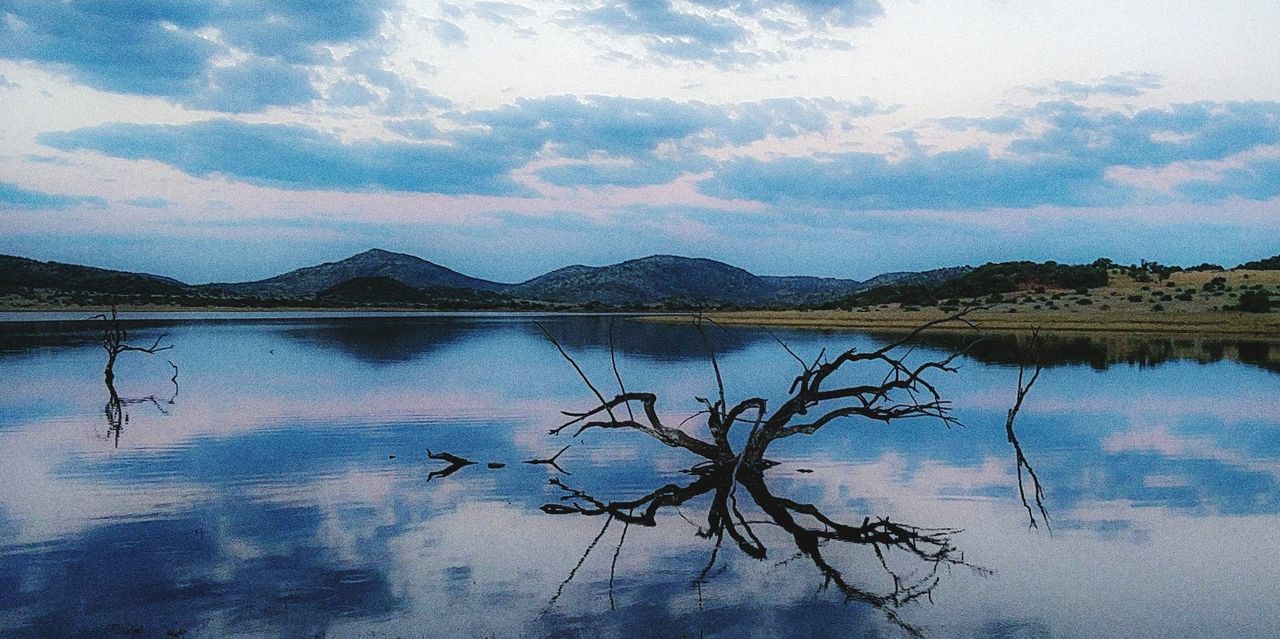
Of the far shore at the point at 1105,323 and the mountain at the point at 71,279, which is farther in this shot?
the mountain at the point at 71,279

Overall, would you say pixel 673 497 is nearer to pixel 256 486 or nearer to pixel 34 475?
pixel 256 486

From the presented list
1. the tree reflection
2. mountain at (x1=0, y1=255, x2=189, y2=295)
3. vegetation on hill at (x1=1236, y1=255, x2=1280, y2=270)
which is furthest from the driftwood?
mountain at (x1=0, y1=255, x2=189, y2=295)

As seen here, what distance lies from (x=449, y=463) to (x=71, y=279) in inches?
6658

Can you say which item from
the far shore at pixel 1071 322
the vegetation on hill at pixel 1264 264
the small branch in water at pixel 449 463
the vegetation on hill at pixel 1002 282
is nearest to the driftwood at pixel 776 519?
the small branch in water at pixel 449 463

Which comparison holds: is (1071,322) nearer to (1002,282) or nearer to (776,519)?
(1002,282)

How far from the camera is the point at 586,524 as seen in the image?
35.2 feet

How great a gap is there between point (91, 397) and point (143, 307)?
122m

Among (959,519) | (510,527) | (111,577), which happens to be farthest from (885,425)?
(111,577)

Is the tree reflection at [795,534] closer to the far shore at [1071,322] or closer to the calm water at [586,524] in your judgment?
the calm water at [586,524]

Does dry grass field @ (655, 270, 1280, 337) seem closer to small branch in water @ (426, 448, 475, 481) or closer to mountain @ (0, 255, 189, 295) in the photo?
small branch in water @ (426, 448, 475, 481)

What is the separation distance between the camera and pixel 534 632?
7.05m

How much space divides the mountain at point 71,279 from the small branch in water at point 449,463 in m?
154

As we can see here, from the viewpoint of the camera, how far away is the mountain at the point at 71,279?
149 meters

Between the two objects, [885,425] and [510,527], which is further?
[885,425]
